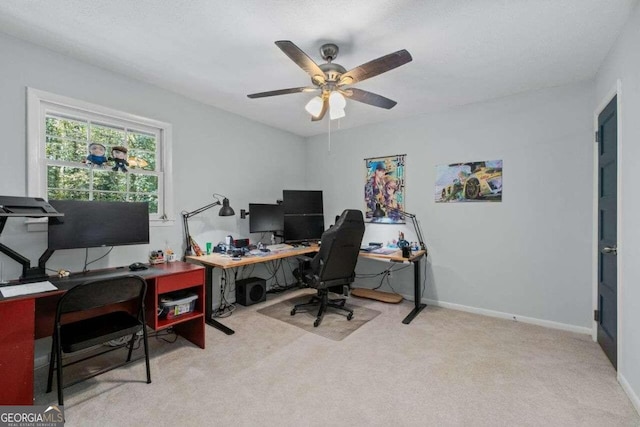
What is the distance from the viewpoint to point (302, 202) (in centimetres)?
405

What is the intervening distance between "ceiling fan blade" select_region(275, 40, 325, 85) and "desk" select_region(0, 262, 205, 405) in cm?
183

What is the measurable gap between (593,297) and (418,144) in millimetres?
2336

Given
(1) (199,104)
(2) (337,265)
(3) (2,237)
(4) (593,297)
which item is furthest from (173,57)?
(4) (593,297)

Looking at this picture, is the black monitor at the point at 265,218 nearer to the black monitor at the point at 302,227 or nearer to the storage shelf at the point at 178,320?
the black monitor at the point at 302,227

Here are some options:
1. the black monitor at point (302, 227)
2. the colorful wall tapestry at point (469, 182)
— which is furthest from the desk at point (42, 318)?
the colorful wall tapestry at point (469, 182)

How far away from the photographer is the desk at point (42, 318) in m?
1.60

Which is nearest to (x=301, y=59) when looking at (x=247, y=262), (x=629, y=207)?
(x=247, y=262)

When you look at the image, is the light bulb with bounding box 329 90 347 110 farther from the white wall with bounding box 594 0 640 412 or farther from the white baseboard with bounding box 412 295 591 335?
the white baseboard with bounding box 412 295 591 335

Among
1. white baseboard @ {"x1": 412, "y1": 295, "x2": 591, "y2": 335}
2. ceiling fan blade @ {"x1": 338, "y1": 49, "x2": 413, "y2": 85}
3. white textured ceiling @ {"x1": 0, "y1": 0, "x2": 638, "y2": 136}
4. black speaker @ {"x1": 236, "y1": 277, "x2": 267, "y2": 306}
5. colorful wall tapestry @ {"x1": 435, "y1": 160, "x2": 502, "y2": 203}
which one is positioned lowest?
white baseboard @ {"x1": 412, "y1": 295, "x2": 591, "y2": 335}

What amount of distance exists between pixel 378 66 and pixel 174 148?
90.6 inches

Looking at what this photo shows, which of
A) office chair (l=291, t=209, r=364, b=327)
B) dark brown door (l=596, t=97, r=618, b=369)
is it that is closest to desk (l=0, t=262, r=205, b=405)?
office chair (l=291, t=209, r=364, b=327)
